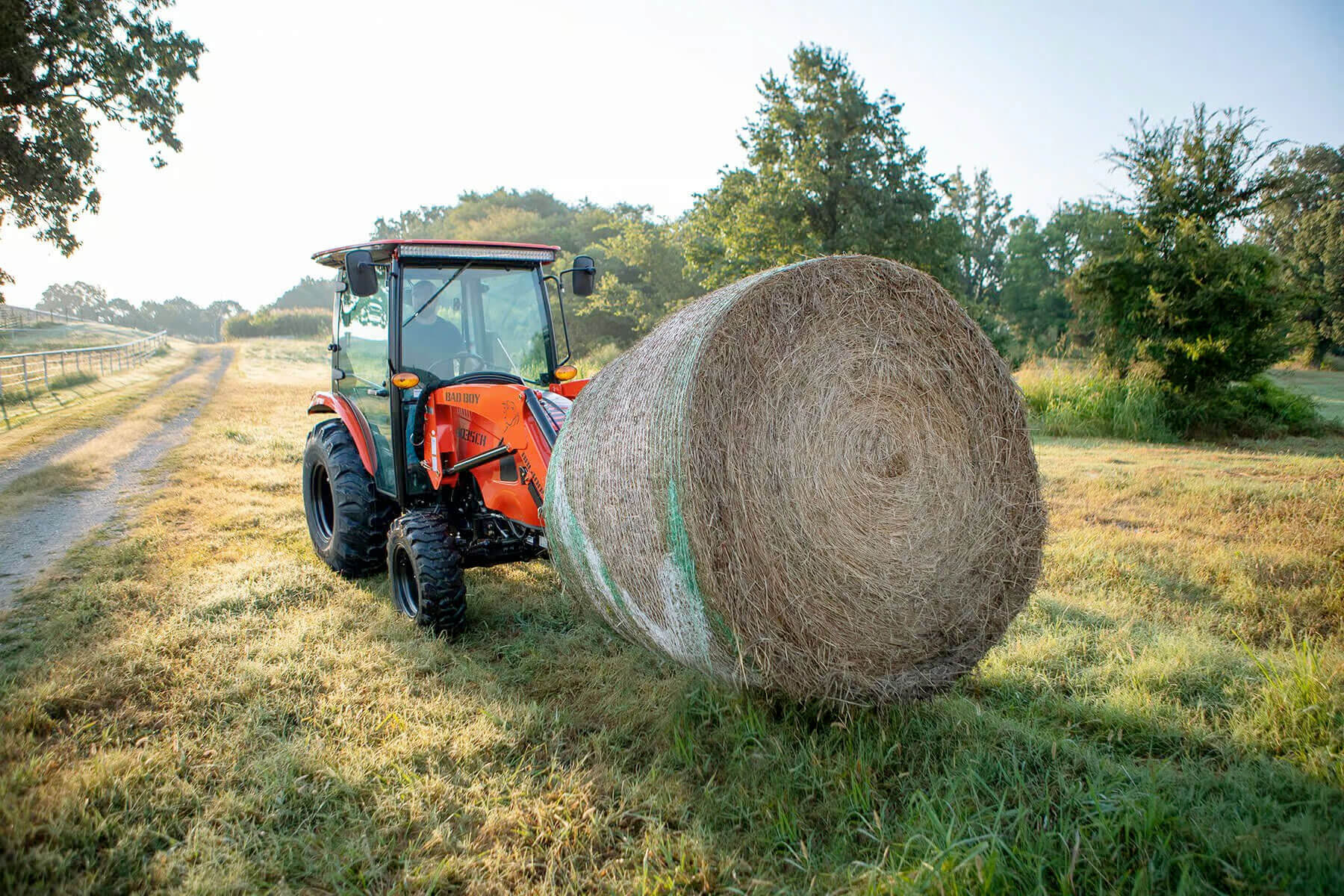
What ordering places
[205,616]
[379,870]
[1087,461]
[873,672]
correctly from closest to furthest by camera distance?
[379,870] < [873,672] < [205,616] < [1087,461]

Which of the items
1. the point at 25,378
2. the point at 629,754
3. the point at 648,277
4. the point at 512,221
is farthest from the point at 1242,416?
the point at 512,221

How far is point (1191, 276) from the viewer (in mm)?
11664

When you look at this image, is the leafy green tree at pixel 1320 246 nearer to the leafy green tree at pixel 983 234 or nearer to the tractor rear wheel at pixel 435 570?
the leafy green tree at pixel 983 234

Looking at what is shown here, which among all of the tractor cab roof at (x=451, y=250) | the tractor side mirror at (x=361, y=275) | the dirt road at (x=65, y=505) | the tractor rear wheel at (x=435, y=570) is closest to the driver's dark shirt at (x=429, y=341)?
the tractor cab roof at (x=451, y=250)

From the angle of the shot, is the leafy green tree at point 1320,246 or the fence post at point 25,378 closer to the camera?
the fence post at point 25,378

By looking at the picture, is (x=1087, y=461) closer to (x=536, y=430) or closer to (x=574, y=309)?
(x=536, y=430)

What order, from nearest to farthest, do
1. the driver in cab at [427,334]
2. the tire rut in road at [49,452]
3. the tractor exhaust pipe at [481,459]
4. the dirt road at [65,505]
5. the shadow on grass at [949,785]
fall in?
the shadow on grass at [949,785] → the tractor exhaust pipe at [481,459] → the driver in cab at [427,334] → the dirt road at [65,505] → the tire rut in road at [49,452]

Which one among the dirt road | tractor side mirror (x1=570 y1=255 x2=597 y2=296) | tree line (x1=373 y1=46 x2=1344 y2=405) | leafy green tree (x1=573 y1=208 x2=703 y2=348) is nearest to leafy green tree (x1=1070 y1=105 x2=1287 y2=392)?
tree line (x1=373 y1=46 x2=1344 y2=405)

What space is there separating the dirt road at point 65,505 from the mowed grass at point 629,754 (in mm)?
1006

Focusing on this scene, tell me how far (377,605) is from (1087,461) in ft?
27.4

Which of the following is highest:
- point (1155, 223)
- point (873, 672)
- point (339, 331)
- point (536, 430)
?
point (1155, 223)

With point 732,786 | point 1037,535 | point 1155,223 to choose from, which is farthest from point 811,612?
point 1155,223

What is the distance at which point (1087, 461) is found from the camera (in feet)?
30.6

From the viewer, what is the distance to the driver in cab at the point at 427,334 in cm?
485
